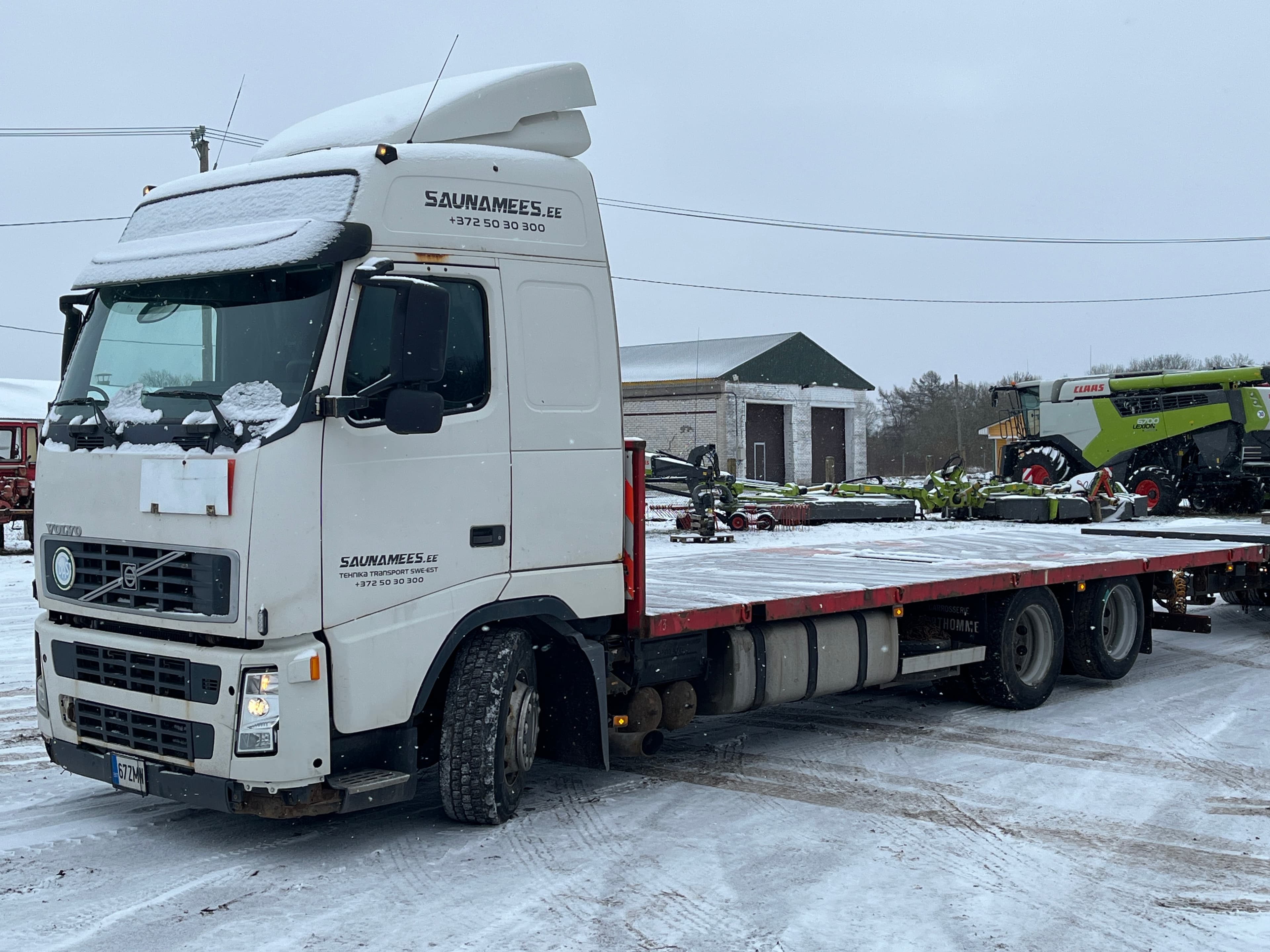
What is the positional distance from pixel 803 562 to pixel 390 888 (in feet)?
17.3

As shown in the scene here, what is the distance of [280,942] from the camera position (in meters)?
4.65

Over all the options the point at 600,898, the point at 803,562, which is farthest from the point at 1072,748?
the point at 600,898

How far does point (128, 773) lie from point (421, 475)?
1851 mm

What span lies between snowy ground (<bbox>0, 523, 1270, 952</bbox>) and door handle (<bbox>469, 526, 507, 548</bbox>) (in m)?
1.41

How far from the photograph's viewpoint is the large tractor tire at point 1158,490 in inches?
1125

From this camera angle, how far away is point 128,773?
5512 mm

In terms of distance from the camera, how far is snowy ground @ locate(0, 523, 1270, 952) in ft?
15.7

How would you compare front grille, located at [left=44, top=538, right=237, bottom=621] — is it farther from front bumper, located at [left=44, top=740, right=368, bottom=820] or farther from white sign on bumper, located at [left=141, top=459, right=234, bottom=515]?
front bumper, located at [left=44, top=740, right=368, bottom=820]

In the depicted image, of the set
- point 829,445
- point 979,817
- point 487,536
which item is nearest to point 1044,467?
point 829,445

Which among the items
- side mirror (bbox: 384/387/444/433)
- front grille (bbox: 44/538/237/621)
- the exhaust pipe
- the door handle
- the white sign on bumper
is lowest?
the exhaust pipe

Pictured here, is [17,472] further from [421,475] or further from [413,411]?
[413,411]

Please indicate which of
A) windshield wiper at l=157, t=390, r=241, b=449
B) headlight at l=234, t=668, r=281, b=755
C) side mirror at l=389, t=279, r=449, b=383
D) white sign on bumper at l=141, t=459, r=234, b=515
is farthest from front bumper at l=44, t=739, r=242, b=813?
side mirror at l=389, t=279, r=449, b=383

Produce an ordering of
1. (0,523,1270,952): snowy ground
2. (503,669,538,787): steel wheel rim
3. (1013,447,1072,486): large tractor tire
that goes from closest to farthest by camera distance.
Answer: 1. (0,523,1270,952): snowy ground
2. (503,669,538,787): steel wheel rim
3. (1013,447,1072,486): large tractor tire

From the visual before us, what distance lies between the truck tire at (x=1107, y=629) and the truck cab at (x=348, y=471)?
4.96 meters
